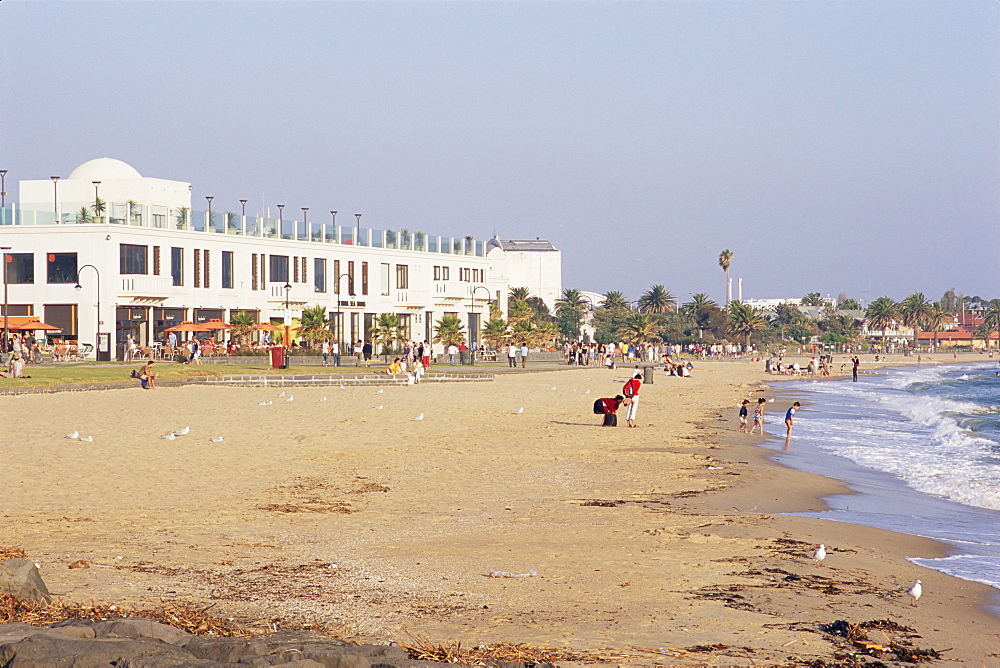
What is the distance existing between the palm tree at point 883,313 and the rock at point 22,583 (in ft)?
537

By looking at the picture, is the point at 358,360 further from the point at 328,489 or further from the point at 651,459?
the point at 328,489

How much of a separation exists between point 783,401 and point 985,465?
825 inches

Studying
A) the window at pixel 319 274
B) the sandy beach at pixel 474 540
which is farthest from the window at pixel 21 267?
the sandy beach at pixel 474 540

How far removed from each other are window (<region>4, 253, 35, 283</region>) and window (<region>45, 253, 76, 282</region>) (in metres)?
0.96

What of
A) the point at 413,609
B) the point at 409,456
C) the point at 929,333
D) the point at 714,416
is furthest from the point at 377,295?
the point at 929,333

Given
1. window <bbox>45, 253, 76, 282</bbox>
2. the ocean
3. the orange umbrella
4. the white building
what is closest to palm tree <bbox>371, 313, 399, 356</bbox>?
the white building

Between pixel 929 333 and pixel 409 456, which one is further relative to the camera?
pixel 929 333

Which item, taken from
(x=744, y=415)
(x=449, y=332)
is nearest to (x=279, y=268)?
(x=449, y=332)

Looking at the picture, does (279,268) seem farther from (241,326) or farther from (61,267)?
(61,267)

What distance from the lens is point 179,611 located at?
6457 millimetres

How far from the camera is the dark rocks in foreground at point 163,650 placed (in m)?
4.76

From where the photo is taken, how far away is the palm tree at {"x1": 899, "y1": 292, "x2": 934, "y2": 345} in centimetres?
16275

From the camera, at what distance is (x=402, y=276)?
72875 mm

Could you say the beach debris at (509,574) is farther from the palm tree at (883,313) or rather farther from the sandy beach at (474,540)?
the palm tree at (883,313)
